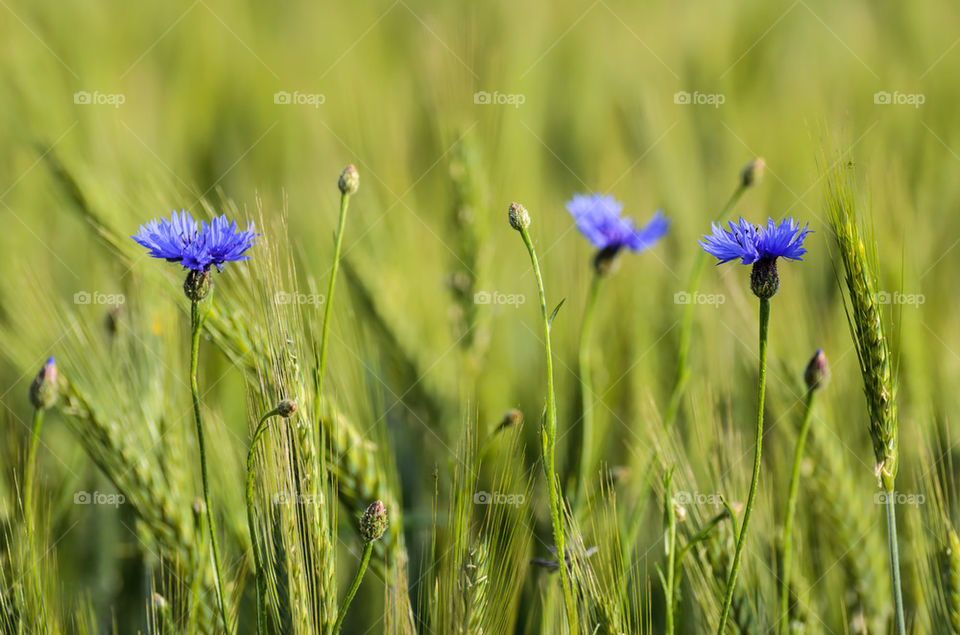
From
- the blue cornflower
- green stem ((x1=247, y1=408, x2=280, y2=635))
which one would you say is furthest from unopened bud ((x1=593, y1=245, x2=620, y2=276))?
green stem ((x1=247, y1=408, x2=280, y2=635))

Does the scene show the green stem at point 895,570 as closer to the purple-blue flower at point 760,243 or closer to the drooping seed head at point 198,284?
the purple-blue flower at point 760,243

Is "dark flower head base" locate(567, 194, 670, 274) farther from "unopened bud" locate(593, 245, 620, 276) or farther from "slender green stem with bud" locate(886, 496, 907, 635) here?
"slender green stem with bud" locate(886, 496, 907, 635)

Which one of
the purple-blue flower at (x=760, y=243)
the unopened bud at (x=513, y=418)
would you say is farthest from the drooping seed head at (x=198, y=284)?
the purple-blue flower at (x=760, y=243)

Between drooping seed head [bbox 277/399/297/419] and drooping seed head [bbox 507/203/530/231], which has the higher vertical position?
drooping seed head [bbox 507/203/530/231]

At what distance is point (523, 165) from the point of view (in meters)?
2.66

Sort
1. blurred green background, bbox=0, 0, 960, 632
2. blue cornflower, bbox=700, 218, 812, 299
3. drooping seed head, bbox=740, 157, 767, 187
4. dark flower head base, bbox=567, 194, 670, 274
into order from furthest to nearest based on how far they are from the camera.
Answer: blurred green background, bbox=0, 0, 960, 632 → dark flower head base, bbox=567, 194, 670, 274 → drooping seed head, bbox=740, 157, 767, 187 → blue cornflower, bbox=700, 218, 812, 299

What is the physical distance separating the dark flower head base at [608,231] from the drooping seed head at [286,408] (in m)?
0.81

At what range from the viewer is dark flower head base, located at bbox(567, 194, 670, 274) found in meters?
1.58

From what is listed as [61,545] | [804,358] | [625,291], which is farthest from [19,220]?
[804,358]

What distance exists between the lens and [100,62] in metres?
3.25

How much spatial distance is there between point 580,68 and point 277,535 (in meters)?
3.48

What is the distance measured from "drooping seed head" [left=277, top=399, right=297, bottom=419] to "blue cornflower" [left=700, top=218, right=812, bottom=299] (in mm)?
525

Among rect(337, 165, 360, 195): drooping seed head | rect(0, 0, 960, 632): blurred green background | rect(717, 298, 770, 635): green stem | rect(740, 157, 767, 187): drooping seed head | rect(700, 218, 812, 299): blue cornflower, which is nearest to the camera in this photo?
rect(717, 298, 770, 635): green stem

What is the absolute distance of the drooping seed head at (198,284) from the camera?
1.00 metres
